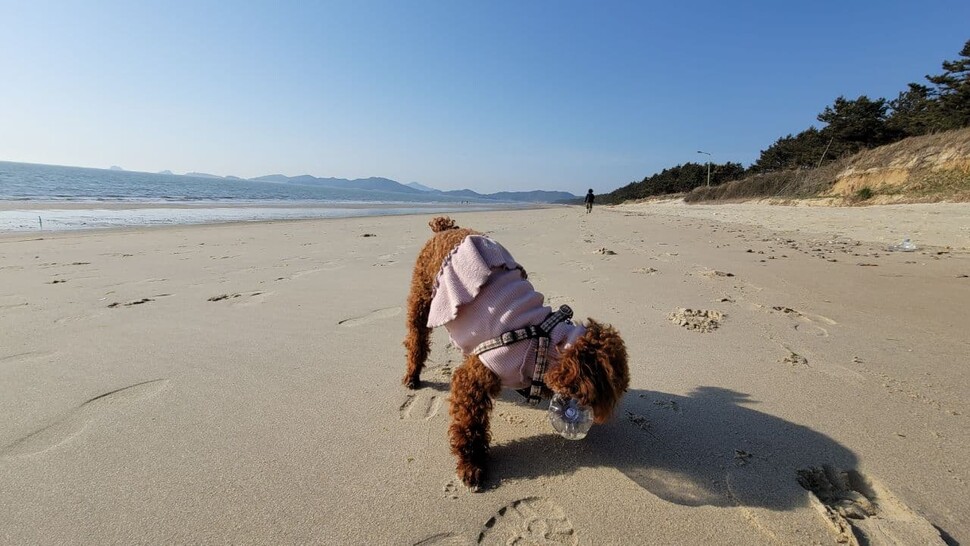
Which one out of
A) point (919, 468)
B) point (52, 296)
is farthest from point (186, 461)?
point (52, 296)

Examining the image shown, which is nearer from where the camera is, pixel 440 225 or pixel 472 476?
pixel 472 476

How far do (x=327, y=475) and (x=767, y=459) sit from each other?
2.07 meters

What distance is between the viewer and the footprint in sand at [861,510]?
1.57 metres

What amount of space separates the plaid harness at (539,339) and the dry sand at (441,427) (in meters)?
0.41

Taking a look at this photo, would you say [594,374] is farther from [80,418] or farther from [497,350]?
[80,418]

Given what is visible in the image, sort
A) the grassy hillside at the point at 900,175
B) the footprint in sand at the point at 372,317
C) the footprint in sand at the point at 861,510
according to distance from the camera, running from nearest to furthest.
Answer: the footprint in sand at the point at 861,510
the footprint in sand at the point at 372,317
the grassy hillside at the point at 900,175

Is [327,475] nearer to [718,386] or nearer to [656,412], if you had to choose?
[656,412]

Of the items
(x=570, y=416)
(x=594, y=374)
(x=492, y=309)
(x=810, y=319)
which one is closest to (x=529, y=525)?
(x=570, y=416)

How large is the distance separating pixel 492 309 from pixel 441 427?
0.78m

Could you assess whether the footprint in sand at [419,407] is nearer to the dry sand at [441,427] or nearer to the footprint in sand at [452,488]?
the dry sand at [441,427]

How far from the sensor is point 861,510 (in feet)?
5.67

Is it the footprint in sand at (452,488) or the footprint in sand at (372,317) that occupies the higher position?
the footprint in sand at (372,317)

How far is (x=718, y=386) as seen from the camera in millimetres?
2734

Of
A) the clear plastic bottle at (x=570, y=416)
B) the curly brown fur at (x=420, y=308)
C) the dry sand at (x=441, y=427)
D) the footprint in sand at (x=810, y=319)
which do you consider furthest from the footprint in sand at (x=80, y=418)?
the footprint in sand at (x=810, y=319)
